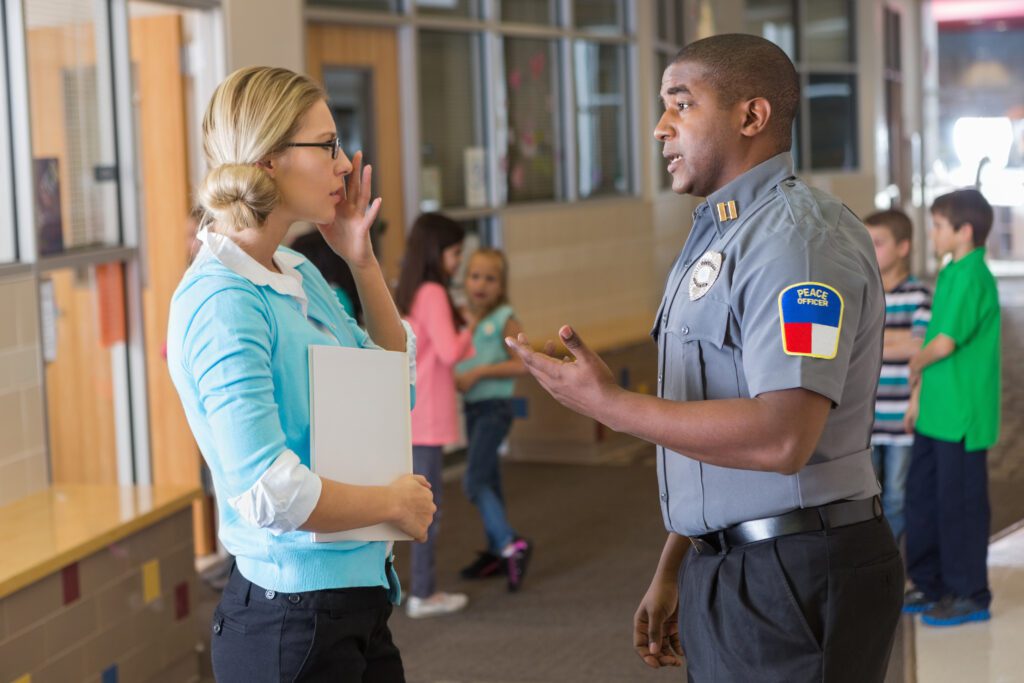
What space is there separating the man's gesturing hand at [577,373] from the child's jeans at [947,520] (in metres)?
2.68

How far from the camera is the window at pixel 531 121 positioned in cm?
778

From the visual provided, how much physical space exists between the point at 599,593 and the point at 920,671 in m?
1.30

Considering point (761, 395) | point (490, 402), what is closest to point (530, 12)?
point (490, 402)

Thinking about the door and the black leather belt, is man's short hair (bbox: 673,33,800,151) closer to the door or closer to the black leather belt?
the black leather belt

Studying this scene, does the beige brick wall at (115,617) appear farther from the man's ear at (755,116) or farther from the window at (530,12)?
the window at (530,12)

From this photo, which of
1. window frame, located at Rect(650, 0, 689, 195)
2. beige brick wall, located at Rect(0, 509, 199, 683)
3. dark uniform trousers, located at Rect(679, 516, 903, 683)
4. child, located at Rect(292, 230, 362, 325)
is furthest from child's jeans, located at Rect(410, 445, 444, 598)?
window frame, located at Rect(650, 0, 689, 195)

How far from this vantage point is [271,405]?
1.73 metres

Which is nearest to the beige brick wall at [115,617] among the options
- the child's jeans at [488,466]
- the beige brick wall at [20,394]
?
the beige brick wall at [20,394]

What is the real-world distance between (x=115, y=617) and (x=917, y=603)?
2638mm

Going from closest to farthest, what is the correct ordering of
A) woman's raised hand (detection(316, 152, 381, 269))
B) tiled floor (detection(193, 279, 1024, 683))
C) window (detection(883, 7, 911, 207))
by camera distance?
1. woman's raised hand (detection(316, 152, 381, 269))
2. tiled floor (detection(193, 279, 1024, 683))
3. window (detection(883, 7, 911, 207))

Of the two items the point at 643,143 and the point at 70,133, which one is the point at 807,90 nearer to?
the point at 643,143

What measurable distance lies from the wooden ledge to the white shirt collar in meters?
1.59

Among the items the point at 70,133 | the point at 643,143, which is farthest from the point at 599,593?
the point at 643,143

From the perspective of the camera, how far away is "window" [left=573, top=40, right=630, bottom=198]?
8594mm
